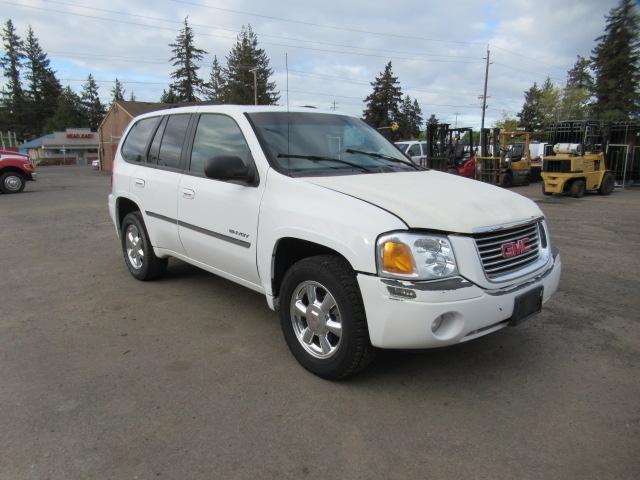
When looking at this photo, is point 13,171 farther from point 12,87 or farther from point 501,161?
point 12,87

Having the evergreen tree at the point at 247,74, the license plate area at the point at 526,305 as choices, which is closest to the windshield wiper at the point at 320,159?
the license plate area at the point at 526,305

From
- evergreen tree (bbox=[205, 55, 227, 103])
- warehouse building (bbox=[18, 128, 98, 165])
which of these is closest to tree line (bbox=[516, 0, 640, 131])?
evergreen tree (bbox=[205, 55, 227, 103])

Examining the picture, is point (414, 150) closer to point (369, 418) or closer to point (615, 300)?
point (615, 300)

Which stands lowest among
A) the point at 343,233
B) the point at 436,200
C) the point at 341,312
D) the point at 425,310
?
the point at 341,312

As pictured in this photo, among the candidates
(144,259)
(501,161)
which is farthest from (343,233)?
(501,161)

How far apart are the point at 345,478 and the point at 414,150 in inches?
768

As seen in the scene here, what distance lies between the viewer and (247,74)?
59562mm

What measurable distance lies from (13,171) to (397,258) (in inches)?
824

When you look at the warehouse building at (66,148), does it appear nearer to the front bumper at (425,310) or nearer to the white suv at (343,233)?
the white suv at (343,233)

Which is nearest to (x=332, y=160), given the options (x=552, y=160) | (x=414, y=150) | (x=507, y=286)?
(x=507, y=286)

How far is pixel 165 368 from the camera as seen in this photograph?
3.55 m

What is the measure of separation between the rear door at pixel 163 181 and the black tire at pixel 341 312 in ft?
6.00

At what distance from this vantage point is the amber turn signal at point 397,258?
2826 mm

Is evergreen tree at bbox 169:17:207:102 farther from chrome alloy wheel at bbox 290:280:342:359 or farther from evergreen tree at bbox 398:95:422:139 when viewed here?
chrome alloy wheel at bbox 290:280:342:359
